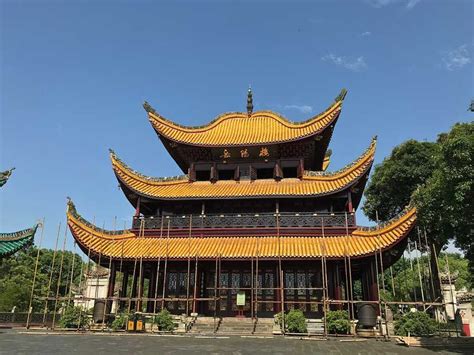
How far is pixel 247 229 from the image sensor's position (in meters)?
19.3

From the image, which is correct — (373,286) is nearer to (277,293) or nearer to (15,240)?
(277,293)

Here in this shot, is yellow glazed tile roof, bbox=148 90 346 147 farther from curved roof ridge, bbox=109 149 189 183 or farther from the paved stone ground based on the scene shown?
the paved stone ground

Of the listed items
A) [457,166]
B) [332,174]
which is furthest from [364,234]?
[457,166]

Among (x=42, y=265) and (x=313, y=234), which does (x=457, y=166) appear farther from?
(x=42, y=265)

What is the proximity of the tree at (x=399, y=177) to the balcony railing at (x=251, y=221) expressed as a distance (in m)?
10.6

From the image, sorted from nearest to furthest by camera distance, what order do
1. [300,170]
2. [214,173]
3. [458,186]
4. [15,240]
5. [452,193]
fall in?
[458,186]
[452,193]
[15,240]
[300,170]
[214,173]

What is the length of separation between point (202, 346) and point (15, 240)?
15.0 metres

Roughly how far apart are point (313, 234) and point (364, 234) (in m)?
2.43


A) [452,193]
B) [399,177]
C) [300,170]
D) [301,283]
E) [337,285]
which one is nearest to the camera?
[452,193]

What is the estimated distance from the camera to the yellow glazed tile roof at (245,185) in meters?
19.5

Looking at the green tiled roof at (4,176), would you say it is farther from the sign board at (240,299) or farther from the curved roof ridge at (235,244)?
A: the sign board at (240,299)

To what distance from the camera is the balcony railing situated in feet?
61.8

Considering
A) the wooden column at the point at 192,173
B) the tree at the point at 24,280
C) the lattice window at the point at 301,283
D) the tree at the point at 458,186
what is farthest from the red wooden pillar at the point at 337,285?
the tree at the point at 24,280

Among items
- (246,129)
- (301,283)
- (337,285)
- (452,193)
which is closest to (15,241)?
(246,129)
